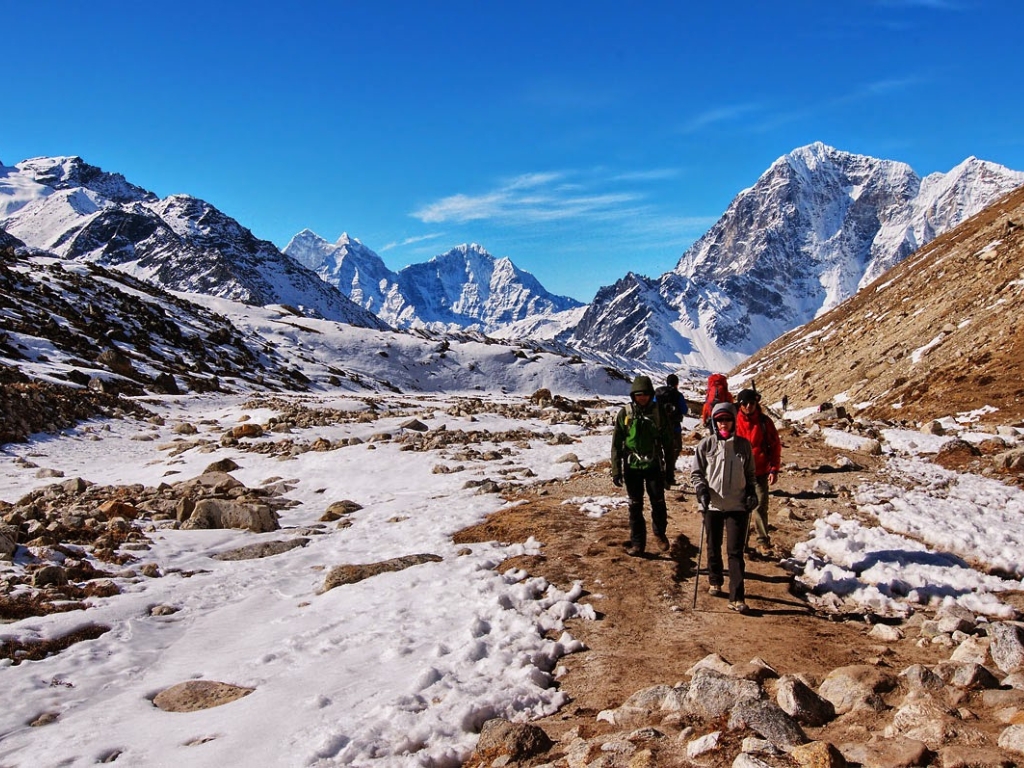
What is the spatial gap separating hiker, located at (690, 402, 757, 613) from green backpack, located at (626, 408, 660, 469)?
51.4 inches

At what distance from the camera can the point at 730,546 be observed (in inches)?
337

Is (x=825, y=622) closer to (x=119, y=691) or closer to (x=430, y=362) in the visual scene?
(x=119, y=691)

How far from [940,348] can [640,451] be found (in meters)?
20.7

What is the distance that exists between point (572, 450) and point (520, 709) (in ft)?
56.2

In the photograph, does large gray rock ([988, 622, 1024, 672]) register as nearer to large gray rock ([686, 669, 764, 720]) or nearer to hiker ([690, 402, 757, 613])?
large gray rock ([686, 669, 764, 720])

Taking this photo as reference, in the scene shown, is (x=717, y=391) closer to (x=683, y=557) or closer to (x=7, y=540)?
(x=683, y=557)

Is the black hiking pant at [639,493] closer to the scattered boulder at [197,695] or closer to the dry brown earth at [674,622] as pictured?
the dry brown earth at [674,622]

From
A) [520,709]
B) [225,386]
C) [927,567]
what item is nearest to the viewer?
[520,709]

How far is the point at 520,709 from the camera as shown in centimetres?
602

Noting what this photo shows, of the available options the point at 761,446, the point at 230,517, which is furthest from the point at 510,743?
the point at 230,517

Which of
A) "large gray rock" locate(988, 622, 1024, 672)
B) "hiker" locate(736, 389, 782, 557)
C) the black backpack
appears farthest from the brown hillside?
"large gray rock" locate(988, 622, 1024, 672)

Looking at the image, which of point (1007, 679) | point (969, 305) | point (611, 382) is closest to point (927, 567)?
point (1007, 679)

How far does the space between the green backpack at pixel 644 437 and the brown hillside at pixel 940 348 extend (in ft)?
43.7

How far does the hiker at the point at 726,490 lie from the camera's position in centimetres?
852
